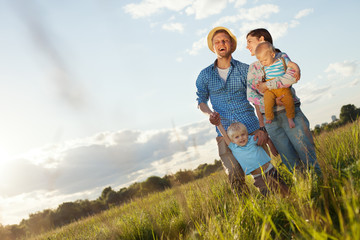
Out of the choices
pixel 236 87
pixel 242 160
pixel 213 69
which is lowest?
pixel 242 160

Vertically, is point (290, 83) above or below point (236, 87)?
below

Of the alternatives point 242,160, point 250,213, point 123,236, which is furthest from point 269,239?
point 123,236

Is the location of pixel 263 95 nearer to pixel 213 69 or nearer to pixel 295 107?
pixel 295 107

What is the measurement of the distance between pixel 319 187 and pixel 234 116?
→ 1591mm

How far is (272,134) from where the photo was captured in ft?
12.1

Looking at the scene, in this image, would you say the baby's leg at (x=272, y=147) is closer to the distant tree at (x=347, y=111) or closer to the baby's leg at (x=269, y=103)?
the baby's leg at (x=269, y=103)

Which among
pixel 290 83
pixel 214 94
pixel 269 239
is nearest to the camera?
pixel 269 239

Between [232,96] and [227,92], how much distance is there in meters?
0.10

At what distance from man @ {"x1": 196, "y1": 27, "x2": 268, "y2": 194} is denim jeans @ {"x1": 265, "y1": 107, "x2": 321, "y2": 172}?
378 millimetres

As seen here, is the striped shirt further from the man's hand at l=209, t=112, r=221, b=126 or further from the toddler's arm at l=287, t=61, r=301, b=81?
the man's hand at l=209, t=112, r=221, b=126

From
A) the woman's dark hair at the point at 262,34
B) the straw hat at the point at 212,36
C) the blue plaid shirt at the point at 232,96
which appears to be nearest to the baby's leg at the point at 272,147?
the blue plaid shirt at the point at 232,96

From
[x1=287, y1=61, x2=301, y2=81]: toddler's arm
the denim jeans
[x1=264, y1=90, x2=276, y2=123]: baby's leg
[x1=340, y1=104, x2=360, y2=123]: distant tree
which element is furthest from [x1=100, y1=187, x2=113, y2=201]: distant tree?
[x1=340, y1=104, x2=360, y2=123]: distant tree

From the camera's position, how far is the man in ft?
13.4

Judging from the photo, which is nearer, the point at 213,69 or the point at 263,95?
the point at 263,95
